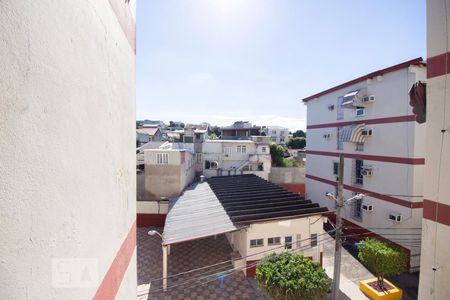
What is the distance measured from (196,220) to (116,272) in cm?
958

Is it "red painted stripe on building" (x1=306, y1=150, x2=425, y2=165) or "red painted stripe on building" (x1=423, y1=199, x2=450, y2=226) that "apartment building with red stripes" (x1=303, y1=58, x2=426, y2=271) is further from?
"red painted stripe on building" (x1=423, y1=199, x2=450, y2=226)

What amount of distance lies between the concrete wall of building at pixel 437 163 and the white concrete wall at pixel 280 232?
19.0 feet

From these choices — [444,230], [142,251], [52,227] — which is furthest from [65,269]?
[142,251]

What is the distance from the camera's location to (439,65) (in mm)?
5578

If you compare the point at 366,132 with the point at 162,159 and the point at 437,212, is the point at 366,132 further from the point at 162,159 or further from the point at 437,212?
the point at 162,159

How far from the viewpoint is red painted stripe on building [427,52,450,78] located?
542 centimetres

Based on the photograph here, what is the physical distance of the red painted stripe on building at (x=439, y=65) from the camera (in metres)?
5.42

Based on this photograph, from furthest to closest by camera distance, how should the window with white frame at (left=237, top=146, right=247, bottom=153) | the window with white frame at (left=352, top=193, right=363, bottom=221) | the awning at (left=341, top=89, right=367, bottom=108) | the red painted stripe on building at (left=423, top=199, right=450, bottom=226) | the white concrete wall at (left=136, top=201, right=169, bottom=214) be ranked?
1. the window with white frame at (left=237, top=146, right=247, bottom=153)
2. the white concrete wall at (left=136, top=201, right=169, bottom=214)
3. the window with white frame at (left=352, top=193, right=363, bottom=221)
4. the awning at (left=341, top=89, right=367, bottom=108)
5. the red painted stripe on building at (left=423, top=199, right=450, bottom=226)

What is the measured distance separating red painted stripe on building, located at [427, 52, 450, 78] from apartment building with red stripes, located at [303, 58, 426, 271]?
8338mm

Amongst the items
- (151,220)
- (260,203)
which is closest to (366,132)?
(260,203)

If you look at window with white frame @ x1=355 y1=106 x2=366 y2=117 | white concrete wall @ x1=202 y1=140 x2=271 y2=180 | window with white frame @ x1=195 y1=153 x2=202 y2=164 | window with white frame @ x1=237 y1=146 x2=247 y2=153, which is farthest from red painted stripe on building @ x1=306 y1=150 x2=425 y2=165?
window with white frame @ x1=195 y1=153 x2=202 y2=164

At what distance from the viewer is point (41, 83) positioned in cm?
149

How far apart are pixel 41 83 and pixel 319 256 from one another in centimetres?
1348

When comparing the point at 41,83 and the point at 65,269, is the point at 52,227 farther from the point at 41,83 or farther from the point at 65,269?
the point at 41,83
